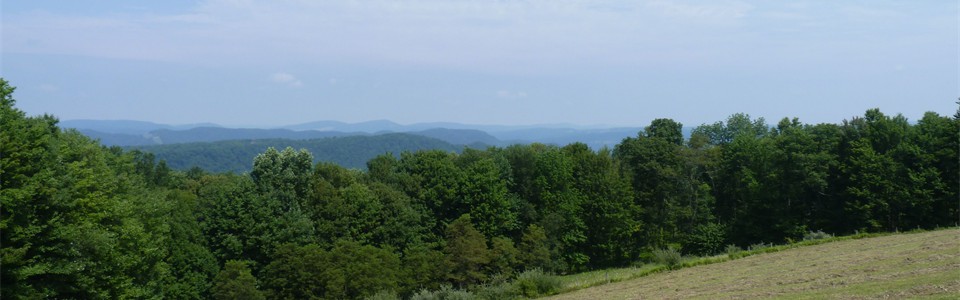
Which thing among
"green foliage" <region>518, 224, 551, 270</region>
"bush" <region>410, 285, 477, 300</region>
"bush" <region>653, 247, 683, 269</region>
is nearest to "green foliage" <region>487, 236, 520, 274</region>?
"green foliage" <region>518, 224, 551, 270</region>

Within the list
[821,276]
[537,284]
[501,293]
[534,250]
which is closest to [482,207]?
[534,250]

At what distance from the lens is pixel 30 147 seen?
28344 millimetres

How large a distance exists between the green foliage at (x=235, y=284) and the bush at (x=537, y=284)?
18.1 m

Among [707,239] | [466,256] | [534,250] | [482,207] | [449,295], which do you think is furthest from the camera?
[707,239]

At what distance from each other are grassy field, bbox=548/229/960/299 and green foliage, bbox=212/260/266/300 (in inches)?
821

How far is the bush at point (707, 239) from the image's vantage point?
6059 centimetres

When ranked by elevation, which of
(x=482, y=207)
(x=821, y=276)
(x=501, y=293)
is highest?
(x=821, y=276)

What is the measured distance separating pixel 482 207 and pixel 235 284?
22.1 meters

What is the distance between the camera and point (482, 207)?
5803 centimetres

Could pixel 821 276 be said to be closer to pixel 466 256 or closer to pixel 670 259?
pixel 670 259

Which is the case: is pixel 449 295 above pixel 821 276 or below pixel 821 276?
below

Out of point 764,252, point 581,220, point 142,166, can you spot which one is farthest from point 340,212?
point 142,166

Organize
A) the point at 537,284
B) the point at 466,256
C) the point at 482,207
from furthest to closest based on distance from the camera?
the point at 482,207, the point at 466,256, the point at 537,284

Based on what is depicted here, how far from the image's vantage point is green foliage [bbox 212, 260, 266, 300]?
43.0 metres
